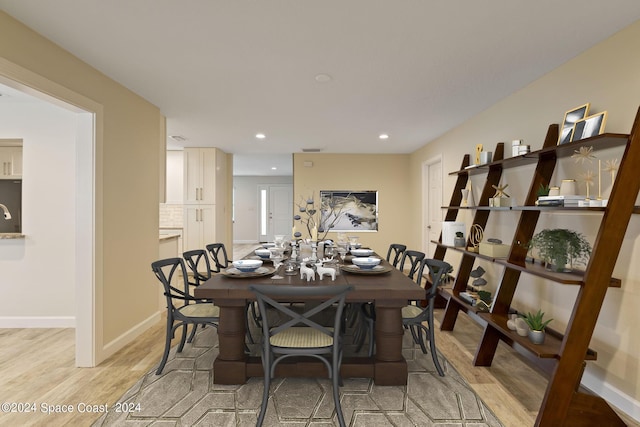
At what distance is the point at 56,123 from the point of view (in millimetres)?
3508

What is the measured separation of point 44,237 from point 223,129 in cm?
249

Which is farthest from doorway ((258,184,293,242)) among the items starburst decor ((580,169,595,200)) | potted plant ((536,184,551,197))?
starburst decor ((580,169,595,200))

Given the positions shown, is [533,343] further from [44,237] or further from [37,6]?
[44,237]

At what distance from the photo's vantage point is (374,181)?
22.7 ft

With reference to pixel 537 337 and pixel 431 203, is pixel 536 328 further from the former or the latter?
pixel 431 203

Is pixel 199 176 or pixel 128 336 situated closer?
pixel 128 336

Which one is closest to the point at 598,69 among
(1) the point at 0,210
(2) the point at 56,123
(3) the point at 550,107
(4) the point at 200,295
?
(3) the point at 550,107

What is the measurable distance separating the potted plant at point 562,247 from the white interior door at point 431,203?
3178 millimetres

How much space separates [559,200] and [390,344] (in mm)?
1517

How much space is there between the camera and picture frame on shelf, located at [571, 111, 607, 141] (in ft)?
7.00

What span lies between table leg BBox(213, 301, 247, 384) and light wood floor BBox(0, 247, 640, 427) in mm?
687

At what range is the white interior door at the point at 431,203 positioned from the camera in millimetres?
5578

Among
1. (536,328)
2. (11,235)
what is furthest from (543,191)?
(11,235)

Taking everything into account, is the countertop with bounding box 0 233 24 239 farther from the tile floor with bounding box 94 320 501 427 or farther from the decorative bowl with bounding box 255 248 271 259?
the decorative bowl with bounding box 255 248 271 259
